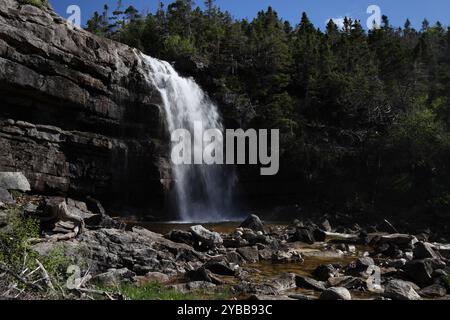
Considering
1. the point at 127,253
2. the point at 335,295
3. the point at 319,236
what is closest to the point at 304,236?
the point at 319,236

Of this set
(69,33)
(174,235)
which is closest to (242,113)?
(69,33)

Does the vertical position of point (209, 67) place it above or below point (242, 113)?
Result: above

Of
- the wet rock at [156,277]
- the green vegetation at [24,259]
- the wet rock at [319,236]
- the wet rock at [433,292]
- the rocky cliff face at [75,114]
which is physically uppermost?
the rocky cliff face at [75,114]

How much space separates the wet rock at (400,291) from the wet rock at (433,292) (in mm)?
370

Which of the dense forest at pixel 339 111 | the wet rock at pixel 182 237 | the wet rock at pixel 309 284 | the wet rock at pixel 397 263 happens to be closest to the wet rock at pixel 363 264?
the wet rock at pixel 397 263

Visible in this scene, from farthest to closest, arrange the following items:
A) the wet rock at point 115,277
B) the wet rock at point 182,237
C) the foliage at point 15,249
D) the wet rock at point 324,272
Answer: the wet rock at point 182,237 → the wet rock at point 324,272 → the wet rock at point 115,277 → the foliage at point 15,249

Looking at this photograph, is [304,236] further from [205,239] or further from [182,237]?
[182,237]

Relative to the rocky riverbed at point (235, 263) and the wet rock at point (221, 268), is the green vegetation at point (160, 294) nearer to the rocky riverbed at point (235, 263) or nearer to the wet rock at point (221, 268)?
the rocky riverbed at point (235, 263)

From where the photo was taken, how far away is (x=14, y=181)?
103 ft

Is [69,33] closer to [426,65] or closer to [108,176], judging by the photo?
[108,176]

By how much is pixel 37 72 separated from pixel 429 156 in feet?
123

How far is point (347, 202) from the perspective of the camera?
4303 centimetres

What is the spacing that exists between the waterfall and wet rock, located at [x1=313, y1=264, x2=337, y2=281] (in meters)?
24.2

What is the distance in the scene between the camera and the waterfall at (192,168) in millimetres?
41219
